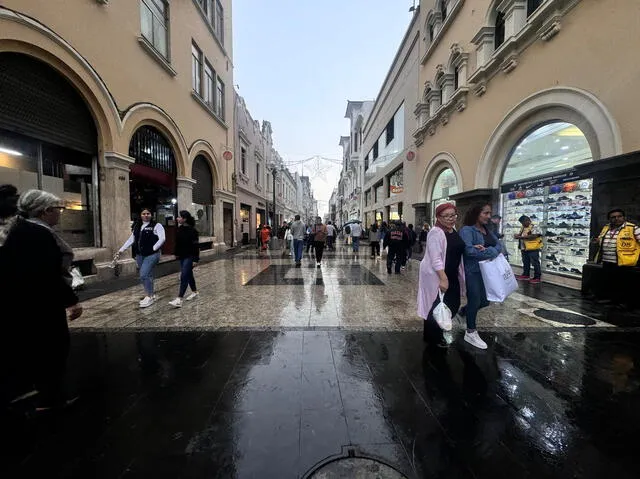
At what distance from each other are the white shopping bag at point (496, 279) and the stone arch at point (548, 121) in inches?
175

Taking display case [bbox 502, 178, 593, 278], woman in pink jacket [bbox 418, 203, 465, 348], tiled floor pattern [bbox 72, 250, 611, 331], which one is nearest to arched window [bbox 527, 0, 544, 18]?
display case [bbox 502, 178, 593, 278]

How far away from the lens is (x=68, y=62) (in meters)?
6.64

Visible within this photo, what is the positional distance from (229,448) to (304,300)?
3.92 metres

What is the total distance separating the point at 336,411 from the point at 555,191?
27.2 ft

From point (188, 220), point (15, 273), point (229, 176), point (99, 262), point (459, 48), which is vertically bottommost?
point (99, 262)

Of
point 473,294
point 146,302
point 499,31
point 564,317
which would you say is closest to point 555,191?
point 564,317

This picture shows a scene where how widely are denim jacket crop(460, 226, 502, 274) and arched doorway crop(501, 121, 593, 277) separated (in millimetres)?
4863

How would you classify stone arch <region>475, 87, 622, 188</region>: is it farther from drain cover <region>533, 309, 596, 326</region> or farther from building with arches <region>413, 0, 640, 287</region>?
drain cover <region>533, 309, 596, 326</region>

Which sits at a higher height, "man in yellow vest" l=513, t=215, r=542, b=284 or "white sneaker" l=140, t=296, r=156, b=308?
"man in yellow vest" l=513, t=215, r=542, b=284

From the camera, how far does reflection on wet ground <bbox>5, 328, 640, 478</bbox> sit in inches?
73.3

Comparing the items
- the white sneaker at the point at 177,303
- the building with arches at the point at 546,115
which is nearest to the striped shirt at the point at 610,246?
the building with arches at the point at 546,115

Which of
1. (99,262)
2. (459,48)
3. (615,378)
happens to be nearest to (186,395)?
(615,378)

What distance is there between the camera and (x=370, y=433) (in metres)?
2.14

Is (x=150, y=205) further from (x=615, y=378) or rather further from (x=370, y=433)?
(x=615, y=378)
